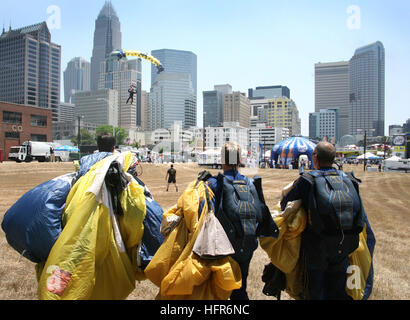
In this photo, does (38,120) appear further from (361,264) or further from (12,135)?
(361,264)

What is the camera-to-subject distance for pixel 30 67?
110938 millimetres

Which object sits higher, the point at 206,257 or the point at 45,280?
the point at 206,257

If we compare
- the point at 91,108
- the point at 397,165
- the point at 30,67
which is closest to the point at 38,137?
the point at 397,165

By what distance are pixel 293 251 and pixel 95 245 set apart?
6.01 ft

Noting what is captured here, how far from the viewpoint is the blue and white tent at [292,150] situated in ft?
139

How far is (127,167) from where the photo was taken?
2961mm

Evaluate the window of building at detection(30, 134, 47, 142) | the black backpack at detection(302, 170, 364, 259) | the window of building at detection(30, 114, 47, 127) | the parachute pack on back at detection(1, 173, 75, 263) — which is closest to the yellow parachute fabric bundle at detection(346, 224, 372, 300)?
the black backpack at detection(302, 170, 364, 259)

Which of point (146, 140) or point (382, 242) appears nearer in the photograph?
point (382, 242)

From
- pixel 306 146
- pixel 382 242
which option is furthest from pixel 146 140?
pixel 382 242

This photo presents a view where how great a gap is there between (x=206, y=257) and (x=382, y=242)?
6018 millimetres

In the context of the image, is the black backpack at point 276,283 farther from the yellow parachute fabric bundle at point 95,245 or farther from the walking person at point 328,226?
the yellow parachute fabric bundle at point 95,245
